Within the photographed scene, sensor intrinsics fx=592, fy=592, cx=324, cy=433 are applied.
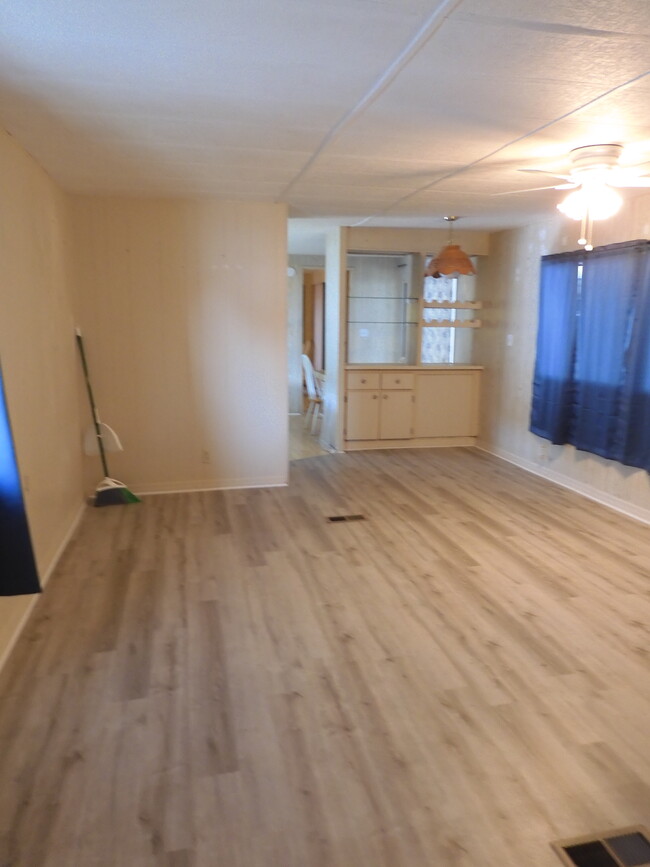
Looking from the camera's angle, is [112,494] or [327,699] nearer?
[327,699]

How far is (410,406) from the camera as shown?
22.3 ft

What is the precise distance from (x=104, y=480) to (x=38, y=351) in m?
1.61

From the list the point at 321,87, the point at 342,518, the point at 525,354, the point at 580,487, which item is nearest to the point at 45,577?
the point at 342,518

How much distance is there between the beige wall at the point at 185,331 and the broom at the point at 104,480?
0.13m

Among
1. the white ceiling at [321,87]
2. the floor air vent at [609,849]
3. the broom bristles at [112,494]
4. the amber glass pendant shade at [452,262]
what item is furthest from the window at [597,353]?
the broom bristles at [112,494]

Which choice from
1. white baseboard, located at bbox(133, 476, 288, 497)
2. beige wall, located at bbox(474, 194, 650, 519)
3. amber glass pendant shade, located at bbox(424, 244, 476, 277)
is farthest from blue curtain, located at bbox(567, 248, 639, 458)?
white baseboard, located at bbox(133, 476, 288, 497)

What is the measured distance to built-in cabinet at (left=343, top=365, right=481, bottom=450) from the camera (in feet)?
21.8

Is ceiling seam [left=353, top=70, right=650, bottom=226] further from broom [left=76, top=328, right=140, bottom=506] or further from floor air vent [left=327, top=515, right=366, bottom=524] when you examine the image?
broom [left=76, top=328, right=140, bottom=506]

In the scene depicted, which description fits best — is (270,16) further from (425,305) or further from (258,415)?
(425,305)

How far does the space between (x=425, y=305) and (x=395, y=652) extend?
4.81 m

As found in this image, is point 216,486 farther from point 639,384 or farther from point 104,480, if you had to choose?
point 639,384

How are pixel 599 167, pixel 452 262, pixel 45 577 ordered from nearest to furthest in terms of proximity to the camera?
pixel 599 167 < pixel 45 577 < pixel 452 262

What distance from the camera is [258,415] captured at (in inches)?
204

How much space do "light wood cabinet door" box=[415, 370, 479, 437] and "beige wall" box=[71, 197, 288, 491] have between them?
7.24ft
